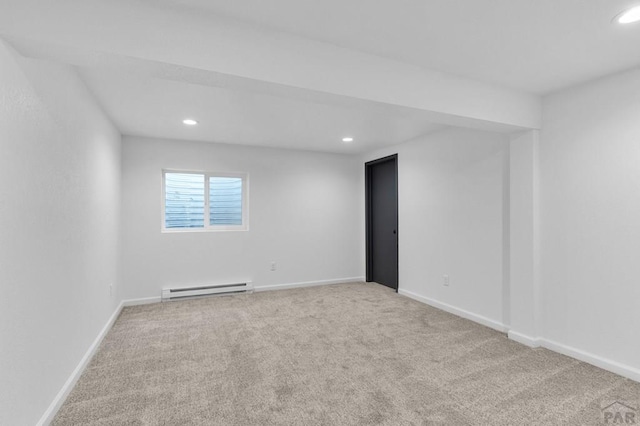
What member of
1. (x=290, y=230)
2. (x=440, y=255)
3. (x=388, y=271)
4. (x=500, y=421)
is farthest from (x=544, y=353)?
(x=290, y=230)

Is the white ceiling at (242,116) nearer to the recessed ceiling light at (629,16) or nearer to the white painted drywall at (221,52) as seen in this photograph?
the white painted drywall at (221,52)

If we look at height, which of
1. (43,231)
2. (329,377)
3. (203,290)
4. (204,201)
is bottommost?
(329,377)

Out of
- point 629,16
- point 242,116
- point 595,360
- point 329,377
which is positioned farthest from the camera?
point 242,116

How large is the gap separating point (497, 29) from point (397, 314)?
2.99 meters

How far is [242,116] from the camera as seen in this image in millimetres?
3416

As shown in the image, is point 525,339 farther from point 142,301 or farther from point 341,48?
point 142,301

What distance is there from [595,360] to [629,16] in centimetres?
241

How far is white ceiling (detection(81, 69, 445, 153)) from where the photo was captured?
8.44ft

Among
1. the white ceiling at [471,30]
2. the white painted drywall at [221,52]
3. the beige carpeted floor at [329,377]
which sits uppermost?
the white ceiling at [471,30]

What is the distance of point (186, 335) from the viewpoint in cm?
318

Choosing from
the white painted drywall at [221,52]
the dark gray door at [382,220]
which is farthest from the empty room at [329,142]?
the dark gray door at [382,220]

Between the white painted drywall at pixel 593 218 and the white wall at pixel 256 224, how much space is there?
10.4 feet

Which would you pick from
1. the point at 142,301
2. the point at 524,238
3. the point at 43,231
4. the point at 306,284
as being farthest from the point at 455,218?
the point at 142,301

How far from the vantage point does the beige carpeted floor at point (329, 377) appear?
75.3 inches
